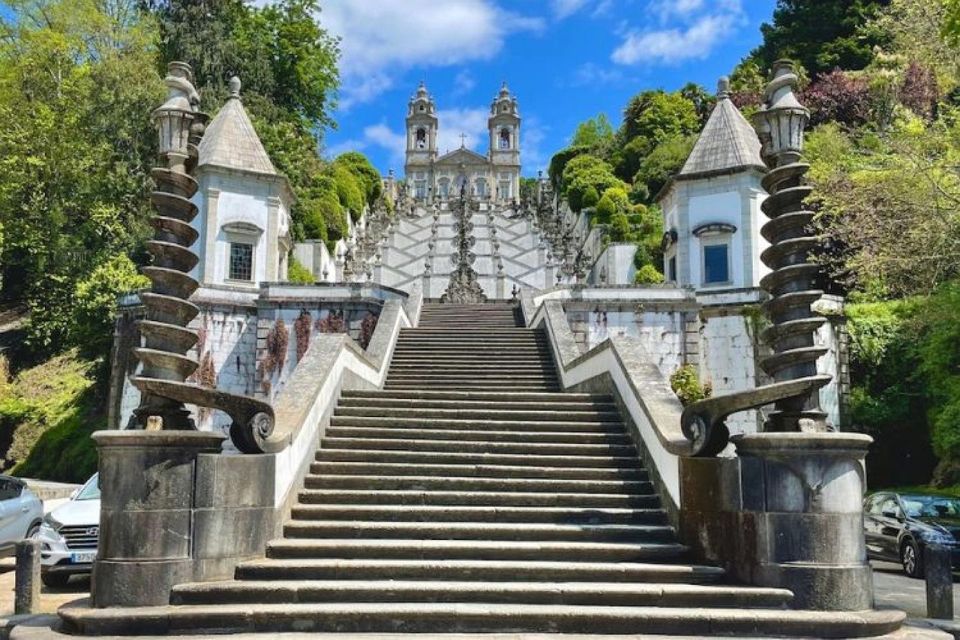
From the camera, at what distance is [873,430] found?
22594mm

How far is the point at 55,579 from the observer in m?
9.80

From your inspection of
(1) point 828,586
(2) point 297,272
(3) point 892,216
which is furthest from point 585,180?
(1) point 828,586

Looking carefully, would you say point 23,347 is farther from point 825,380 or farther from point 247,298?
point 825,380

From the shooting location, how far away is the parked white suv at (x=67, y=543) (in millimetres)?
9516

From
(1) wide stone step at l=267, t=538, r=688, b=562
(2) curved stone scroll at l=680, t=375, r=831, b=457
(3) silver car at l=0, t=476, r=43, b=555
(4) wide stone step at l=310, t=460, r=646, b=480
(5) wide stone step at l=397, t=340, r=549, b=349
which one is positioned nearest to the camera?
(2) curved stone scroll at l=680, t=375, r=831, b=457

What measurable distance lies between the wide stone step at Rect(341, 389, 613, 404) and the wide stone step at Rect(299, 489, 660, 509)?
269 centimetres

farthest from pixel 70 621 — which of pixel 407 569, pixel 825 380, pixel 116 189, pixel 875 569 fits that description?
pixel 116 189

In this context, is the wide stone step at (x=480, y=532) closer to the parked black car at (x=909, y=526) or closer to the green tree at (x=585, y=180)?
the parked black car at (x=909, y=526)

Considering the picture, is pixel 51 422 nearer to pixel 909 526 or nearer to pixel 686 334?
pixel 686 334

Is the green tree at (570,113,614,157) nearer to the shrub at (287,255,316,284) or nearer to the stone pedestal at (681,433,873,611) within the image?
the shrub at (287,255,316,284)

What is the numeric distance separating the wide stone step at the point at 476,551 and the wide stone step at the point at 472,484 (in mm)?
1359

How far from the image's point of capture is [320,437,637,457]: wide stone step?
9320 mm

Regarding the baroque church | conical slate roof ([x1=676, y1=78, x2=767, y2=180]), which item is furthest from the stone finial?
the baroque church

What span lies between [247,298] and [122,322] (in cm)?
433
